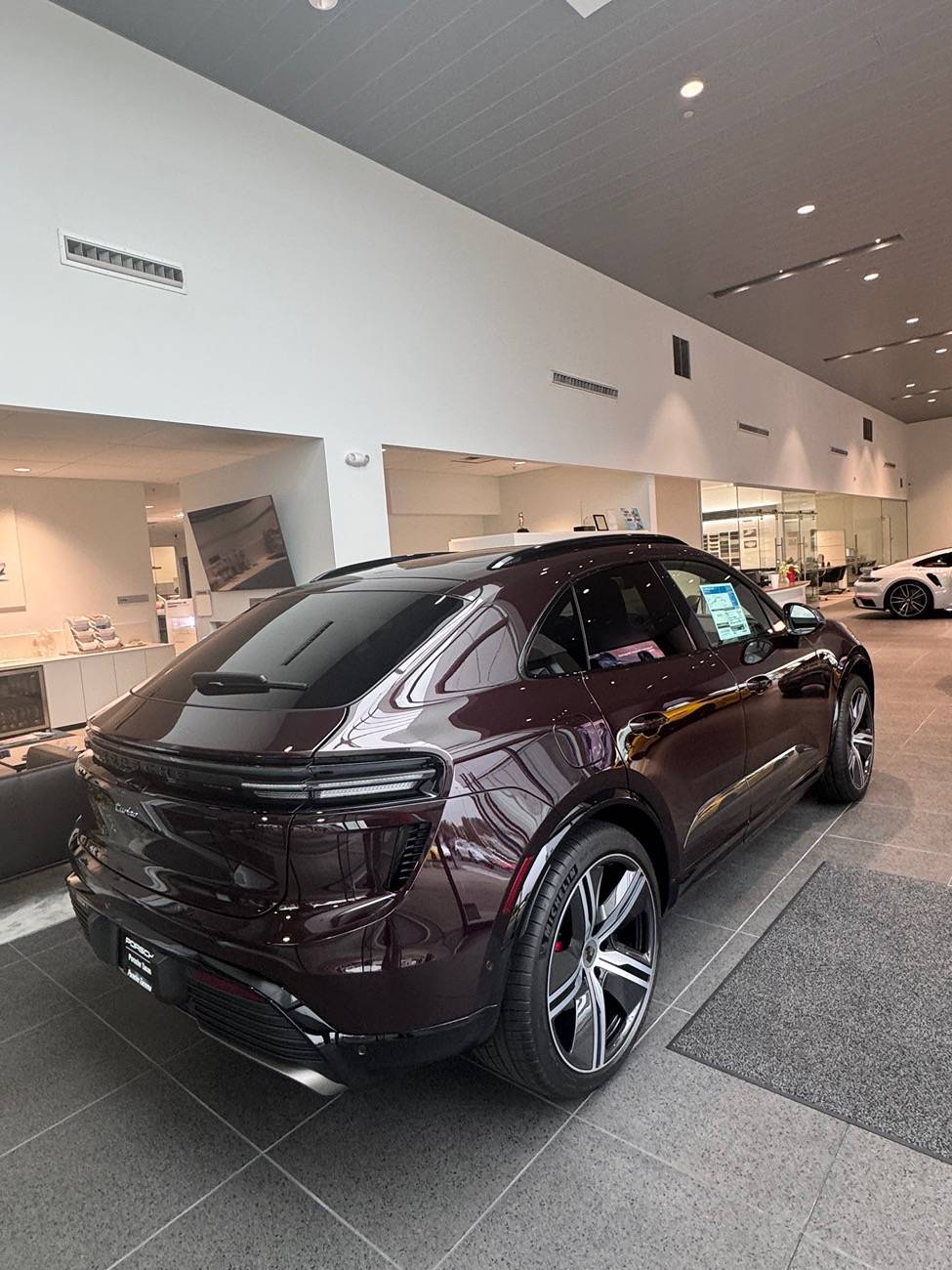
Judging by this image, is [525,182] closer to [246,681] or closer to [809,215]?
[809,215]

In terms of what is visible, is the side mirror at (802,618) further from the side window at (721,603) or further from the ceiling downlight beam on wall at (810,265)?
the ceiling downlight beam on wall at (810,265)

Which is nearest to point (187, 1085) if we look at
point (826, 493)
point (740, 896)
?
point (740, 896)

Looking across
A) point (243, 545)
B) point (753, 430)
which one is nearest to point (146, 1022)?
point (243, 545)

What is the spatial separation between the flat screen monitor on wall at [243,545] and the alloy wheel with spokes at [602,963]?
4226mm

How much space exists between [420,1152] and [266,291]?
485 cm

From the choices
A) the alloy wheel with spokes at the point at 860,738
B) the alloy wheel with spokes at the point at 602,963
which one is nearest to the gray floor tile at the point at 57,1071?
the alloy wheel with spokes at the point at 602,963

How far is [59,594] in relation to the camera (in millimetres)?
7973

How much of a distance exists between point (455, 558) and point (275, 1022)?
1.40 meters

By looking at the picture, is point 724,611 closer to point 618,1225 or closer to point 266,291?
point 618,1225

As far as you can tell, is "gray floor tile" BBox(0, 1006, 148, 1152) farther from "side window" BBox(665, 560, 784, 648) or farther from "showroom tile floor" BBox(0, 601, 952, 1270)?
"side window" BBox(665, 560, 784, 648)

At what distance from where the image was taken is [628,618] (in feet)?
7.52

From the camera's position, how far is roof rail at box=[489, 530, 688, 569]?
2.12 metres

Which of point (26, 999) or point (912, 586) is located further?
point (912, 586)

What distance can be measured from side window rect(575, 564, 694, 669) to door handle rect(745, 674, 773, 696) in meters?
0.35
